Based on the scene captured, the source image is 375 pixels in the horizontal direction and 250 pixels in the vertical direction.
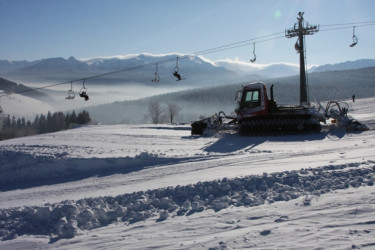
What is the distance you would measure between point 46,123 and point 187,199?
118 metres

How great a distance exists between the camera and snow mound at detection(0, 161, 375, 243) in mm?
5836

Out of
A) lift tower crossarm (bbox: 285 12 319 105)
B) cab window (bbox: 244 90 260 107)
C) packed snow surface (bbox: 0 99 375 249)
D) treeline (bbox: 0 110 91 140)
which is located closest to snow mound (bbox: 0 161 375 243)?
packed snow surface (bbox: 0 99 375 249)

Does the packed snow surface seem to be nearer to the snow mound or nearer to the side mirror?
the snow mound

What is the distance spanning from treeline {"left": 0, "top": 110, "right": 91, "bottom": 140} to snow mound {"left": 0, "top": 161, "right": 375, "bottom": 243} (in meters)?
88.4

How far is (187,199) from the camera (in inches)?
265

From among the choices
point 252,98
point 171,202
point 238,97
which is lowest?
point 171,202

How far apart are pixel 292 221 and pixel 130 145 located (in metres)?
10.1

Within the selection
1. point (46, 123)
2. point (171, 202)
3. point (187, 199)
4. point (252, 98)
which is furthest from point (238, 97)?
point (46, 123)

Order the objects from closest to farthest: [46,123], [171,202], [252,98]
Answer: [171,202] → [252,98] → [46,123]

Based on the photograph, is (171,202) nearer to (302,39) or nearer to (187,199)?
(187,199)

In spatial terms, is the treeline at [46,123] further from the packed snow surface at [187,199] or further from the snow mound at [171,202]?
the snow mound at [171,202]

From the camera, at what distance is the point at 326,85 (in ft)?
453

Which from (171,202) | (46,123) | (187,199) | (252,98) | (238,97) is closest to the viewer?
(171,202)

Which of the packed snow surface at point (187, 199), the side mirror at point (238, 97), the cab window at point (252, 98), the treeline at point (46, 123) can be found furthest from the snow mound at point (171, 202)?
the treeline at point (46, 123)
